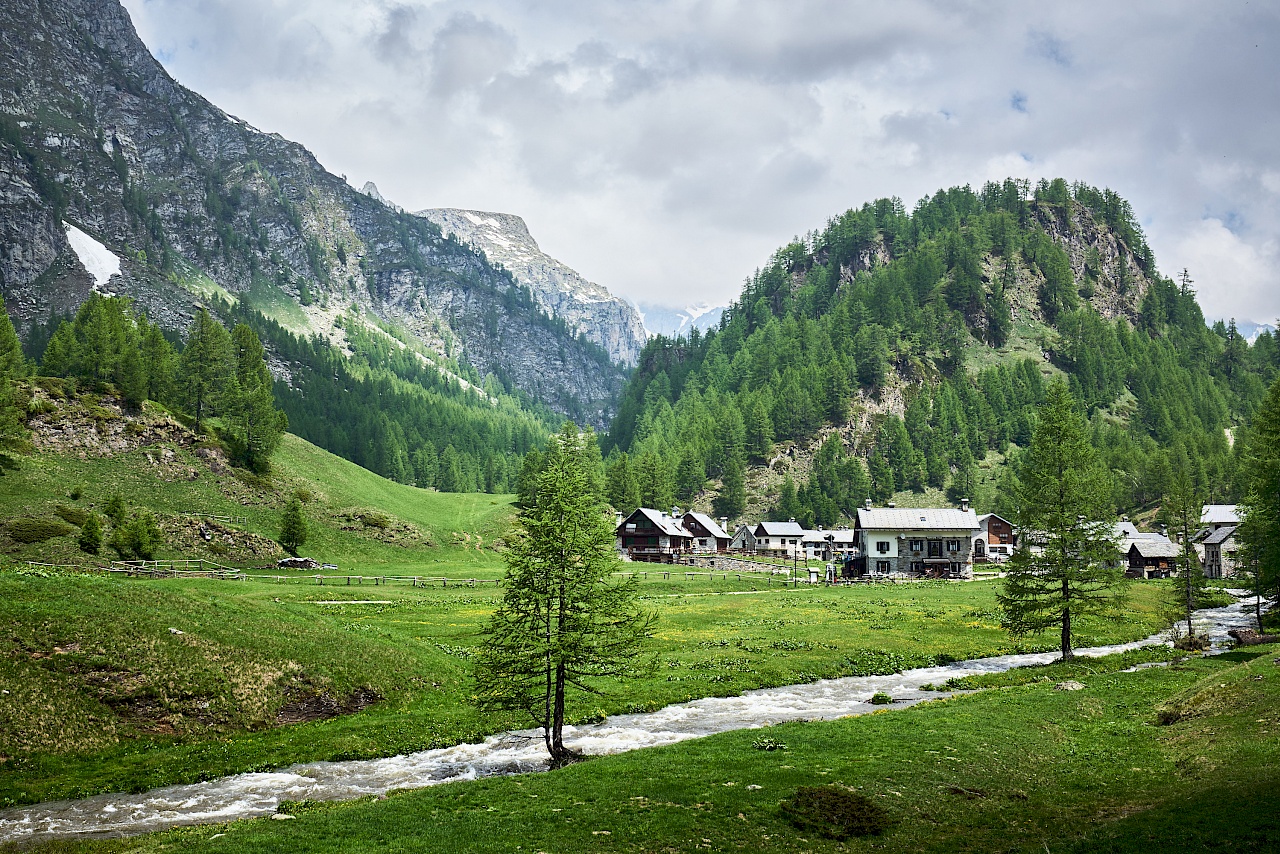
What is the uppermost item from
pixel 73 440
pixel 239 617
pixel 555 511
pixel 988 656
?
pixel 73 440

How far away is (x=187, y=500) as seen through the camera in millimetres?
104438

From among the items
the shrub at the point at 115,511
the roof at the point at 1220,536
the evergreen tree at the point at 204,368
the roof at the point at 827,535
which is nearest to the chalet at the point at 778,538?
the roof at the point at 827,535

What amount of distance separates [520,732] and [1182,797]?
83.1 feet

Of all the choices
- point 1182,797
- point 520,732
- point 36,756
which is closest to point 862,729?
point 1182,797

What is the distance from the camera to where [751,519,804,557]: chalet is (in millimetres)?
172500

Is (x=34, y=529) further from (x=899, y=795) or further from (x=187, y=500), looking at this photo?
(x=899, y=795)

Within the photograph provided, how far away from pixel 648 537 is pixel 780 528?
38.9 metres

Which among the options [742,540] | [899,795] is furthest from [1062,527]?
[742,540]

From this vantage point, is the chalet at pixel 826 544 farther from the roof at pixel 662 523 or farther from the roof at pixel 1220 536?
the roof at pixel 1220 536

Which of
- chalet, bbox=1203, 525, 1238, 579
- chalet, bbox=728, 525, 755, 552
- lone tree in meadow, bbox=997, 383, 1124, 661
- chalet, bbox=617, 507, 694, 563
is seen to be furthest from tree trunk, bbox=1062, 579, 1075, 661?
chalet, bbox=728, 525, 755, 552

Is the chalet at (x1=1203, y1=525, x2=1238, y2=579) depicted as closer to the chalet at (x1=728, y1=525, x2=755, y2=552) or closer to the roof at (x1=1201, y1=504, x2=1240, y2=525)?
the roof at (x1=1201, y1=504, x2=1240, y2=525)

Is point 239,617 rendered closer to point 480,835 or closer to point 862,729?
point 480,835

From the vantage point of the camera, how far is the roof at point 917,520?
127 m

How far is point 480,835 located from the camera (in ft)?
65.4
